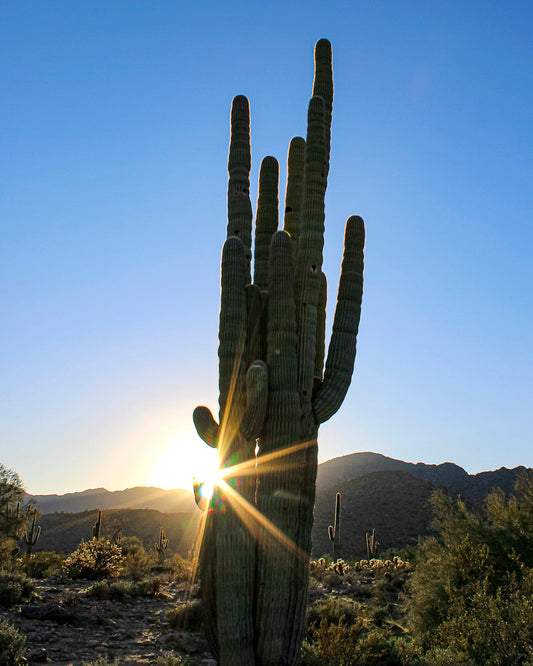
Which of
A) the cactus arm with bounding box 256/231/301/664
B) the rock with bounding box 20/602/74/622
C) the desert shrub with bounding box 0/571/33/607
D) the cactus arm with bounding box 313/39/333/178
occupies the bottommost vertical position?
the rock with bounding box 20/602/74/622

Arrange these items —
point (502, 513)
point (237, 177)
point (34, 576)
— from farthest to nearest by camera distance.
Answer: point (34, 576)
point (502, 513)
point (237, 177)

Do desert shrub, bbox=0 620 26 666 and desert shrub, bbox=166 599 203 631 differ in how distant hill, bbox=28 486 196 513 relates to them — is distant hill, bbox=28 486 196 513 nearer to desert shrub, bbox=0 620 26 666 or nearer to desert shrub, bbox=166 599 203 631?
desert shrub, bbox=166 599 203 631

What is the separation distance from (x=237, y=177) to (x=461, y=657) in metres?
7.93

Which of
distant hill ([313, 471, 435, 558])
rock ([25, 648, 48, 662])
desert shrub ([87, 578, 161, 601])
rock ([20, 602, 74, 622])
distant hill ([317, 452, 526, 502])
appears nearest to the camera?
rock ([25, 648, 48, 662])

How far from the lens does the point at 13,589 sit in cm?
1270

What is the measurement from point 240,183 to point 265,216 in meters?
0.78

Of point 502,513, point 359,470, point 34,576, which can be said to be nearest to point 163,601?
point 34,576

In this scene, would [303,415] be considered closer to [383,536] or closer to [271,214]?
[271,214]

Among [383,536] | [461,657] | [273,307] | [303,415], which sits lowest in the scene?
[383,536]

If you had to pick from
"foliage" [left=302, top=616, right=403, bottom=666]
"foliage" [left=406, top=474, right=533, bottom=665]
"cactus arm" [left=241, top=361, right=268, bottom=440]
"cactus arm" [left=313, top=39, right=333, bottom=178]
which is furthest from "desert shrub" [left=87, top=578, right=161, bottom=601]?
"cactus arm" [left=313, top=39, right=333, bottom=178]

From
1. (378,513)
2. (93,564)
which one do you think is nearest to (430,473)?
(378,513)

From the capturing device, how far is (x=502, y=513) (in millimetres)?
13492

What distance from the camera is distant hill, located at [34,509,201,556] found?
41.2m

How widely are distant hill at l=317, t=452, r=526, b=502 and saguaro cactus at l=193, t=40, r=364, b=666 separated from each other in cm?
3593
